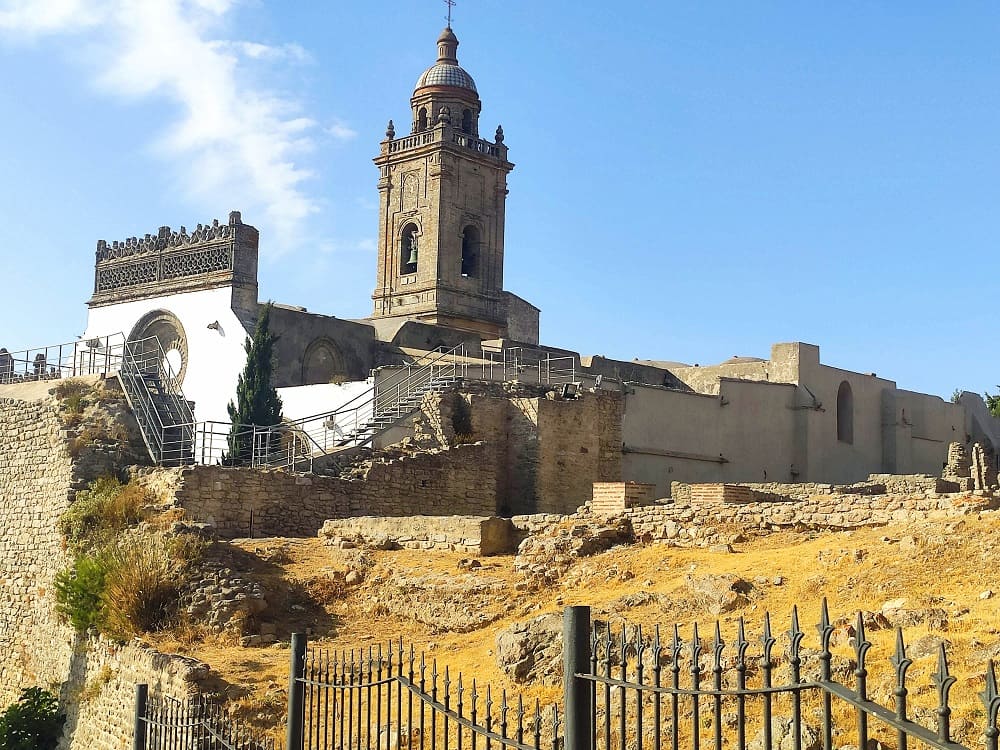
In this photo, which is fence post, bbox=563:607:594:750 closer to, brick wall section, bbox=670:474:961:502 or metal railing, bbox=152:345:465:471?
brick wall section, bbox=670:474:961:502

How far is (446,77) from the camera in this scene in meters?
45.2

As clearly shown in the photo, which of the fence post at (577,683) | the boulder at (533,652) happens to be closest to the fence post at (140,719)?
the boulder at (533,652)

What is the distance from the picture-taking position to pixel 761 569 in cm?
1286

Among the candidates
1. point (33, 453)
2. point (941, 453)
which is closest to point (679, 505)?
point (33, 453)

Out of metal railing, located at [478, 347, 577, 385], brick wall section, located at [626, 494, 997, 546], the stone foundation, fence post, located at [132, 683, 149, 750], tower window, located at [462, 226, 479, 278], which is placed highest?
tower window, located at [462, 226, 479, 278]

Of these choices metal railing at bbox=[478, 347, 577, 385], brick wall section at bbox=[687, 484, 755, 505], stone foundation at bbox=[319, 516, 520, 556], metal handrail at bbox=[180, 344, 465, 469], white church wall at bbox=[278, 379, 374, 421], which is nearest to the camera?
stone foundation at bbox=[319, 516, 520, 556]

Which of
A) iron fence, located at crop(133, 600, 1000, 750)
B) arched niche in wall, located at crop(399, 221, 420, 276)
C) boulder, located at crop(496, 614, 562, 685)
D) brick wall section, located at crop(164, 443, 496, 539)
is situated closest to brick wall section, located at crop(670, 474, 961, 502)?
brick wall section, located at crop(164, 443, 496, 539)

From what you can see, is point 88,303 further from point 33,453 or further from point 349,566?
point 349,566

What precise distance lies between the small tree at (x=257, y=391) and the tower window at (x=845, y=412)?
1391 cm

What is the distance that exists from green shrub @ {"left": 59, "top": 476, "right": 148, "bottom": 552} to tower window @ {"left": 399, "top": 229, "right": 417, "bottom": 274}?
26.8 m

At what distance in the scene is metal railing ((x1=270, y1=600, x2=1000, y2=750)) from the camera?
12.2 ft

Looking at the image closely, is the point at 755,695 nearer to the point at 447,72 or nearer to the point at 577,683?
the point at 577,683

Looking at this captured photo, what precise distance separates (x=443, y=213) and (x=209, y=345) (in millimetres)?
14969

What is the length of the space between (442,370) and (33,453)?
28.3 feet
